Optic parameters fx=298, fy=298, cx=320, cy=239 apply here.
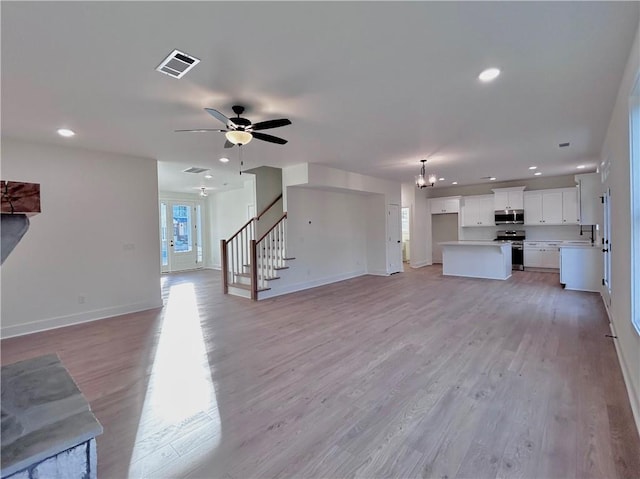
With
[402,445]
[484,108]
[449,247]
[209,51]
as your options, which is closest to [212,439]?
[402,445]

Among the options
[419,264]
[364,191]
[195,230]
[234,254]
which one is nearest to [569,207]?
[419,264]

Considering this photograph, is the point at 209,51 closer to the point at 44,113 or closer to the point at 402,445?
the point at 44,113

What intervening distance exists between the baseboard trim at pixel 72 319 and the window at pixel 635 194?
6309 mm

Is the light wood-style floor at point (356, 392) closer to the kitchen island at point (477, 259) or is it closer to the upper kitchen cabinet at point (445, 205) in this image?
the kitchen island at point (477, 259)

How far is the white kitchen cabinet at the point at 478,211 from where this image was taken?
9.41 m

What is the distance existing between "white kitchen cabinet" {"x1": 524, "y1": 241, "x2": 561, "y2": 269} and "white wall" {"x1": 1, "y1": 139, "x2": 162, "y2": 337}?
31.8ft

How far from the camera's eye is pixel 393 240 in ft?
28.8

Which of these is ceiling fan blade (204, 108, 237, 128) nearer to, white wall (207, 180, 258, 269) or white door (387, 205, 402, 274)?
white wall (207, 180, 258, 269)

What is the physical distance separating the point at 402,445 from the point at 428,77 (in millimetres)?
2920

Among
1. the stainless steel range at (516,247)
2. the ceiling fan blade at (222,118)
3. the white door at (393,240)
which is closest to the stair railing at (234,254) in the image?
the ceiling fan blade at (222,118)

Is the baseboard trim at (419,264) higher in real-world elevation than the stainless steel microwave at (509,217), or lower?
lower

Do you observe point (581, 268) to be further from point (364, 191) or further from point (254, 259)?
point (254, 259)

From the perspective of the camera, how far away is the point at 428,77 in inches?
106

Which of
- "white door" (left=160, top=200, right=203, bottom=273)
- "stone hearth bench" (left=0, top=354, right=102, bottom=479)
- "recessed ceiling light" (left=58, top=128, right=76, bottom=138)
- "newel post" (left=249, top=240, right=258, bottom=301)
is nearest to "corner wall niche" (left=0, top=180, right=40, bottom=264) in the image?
"stone hearth bench" (left=0, top=354, right=102, bottom=479)
